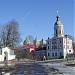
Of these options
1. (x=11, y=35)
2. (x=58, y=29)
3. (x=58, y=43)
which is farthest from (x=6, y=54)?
(x=58, y=29)

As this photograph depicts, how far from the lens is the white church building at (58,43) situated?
4434 inches

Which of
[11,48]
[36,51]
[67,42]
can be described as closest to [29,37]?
[36,51]

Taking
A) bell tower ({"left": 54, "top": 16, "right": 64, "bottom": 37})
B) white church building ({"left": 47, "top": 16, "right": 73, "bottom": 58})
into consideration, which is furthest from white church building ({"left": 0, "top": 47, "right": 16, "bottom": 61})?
bell tower ({"left": 54, "top": 16, "right": 64, "bottom": 37})

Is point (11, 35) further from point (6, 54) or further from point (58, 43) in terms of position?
point (58, 43)

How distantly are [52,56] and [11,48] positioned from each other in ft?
94.8

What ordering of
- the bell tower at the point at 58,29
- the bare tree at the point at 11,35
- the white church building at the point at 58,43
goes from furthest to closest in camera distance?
1. the bell tower at the point at 58,29
2. the white church building at the point at 58,43
3. the bare tree at the point at 11,35

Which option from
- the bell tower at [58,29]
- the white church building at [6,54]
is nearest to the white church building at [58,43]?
the bell tower at [58,29]

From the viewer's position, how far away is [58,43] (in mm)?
115250

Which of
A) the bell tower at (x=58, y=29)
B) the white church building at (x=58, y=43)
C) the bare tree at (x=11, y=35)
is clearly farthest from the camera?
the bell tower at (x=58, y=29)

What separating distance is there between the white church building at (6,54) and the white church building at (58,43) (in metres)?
27.8

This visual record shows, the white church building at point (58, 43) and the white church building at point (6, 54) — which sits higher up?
the white church building at point (58, 43)

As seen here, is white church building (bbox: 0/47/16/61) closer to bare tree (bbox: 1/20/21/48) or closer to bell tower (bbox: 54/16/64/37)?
bare tree (bbox: 1/20/21/48)

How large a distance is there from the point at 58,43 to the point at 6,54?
3328 cm

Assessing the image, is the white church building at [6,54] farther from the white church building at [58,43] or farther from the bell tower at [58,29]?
the bell tower at [58,29]
